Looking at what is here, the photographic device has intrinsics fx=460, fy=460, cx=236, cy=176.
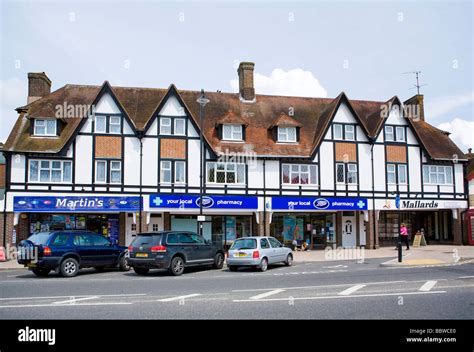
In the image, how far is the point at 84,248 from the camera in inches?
700

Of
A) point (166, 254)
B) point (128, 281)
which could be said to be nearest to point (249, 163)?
point (166, 254)

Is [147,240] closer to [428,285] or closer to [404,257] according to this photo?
[428,285]

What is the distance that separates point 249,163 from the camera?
30.1m

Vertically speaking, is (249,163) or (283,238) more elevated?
(249,163)

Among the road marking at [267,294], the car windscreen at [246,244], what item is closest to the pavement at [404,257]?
the car windscreen at [246,244]

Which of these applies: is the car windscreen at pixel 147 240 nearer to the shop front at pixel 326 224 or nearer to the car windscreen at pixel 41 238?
the car windscreen at pixel 41 238

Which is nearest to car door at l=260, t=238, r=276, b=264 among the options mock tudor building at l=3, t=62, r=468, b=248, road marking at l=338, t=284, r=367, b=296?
road marking at l=338, t=284, r=367, b=296

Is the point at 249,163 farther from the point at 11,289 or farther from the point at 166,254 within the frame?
the point at 11,289

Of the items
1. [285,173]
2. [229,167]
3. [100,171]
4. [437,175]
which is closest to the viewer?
[100,171]

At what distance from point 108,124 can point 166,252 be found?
45.3 feet

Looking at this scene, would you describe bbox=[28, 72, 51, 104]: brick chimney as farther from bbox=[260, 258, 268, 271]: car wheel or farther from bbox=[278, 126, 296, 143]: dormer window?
bbox=[260, 258, 268, 271]: car wheel

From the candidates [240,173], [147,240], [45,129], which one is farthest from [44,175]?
[147,240]

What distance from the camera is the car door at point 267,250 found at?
1906 cm

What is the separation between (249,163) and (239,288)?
57.5ft
